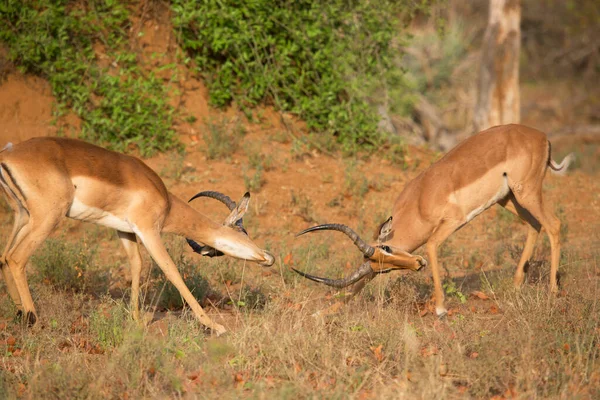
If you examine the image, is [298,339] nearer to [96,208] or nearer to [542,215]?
[96,208]

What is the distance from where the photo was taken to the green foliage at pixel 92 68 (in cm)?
1077

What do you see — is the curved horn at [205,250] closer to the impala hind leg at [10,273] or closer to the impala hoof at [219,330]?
the impala hoof at [219,330]

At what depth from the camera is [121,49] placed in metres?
11.5

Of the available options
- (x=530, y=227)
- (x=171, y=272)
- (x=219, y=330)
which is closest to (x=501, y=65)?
(x=530, y=227)

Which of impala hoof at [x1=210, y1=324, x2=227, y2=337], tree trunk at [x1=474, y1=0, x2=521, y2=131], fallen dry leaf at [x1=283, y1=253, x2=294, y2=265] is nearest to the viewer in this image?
impala hoof at [x1=210, y1=324, x2=227, y2=337]

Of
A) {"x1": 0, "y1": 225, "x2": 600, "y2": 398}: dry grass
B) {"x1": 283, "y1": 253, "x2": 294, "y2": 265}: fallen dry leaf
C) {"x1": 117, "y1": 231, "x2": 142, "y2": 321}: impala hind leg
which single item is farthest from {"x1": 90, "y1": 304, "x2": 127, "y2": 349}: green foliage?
{"x1": 283, "y1": 253, "x2": 294, "y2": 265}: fallen dry leaf

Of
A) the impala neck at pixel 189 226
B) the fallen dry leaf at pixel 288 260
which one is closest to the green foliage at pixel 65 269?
the impala neck at pixel 189 226

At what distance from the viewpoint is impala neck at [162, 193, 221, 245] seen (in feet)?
23.3

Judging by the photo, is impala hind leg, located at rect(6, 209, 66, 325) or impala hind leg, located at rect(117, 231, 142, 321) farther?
impala hind leg, located at rect(117, 231, 142, 321)

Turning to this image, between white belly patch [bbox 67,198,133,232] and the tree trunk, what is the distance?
8729 mm

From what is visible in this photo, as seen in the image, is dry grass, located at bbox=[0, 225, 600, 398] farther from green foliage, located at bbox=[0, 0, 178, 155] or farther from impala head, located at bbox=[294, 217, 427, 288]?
green foliage, located at bbox=[0, 0, 178, 155]

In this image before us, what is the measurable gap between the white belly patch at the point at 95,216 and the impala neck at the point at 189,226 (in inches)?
15.0

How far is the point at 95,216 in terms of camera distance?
6.80 m

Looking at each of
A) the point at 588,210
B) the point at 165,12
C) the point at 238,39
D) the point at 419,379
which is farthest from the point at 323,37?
the point at 419,379
